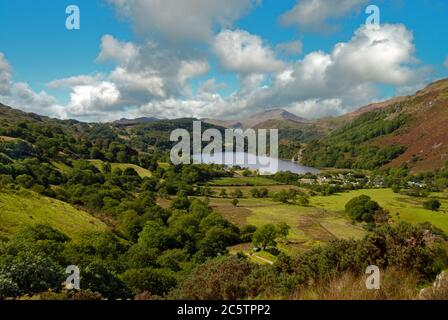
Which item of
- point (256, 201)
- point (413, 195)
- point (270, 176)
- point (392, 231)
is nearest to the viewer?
point (392, 231)

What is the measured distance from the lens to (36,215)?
147ft

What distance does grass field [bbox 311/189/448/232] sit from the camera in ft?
298

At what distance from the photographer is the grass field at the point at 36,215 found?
130 feet

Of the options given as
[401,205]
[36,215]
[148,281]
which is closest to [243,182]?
[401,205]

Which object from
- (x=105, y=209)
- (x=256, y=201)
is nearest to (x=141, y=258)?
(x=105, y=209)

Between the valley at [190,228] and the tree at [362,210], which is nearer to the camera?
the valley at [190,228]

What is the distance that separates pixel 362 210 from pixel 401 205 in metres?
20.1

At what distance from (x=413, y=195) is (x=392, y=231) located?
420 ft

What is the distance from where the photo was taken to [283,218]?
310 ft

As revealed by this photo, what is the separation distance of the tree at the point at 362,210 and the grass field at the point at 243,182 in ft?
185

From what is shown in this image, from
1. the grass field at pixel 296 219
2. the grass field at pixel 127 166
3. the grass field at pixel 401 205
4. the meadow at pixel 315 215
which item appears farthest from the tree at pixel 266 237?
the grass field at pixel 127 166

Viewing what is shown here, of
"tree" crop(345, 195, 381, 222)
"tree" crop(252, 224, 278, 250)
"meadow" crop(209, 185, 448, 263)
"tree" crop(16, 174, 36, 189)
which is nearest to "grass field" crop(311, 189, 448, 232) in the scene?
"meadow" crop(209, 185, 448, 263)

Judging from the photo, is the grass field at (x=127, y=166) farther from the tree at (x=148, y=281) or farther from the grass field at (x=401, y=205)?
the tree at (x=148, y=281)
